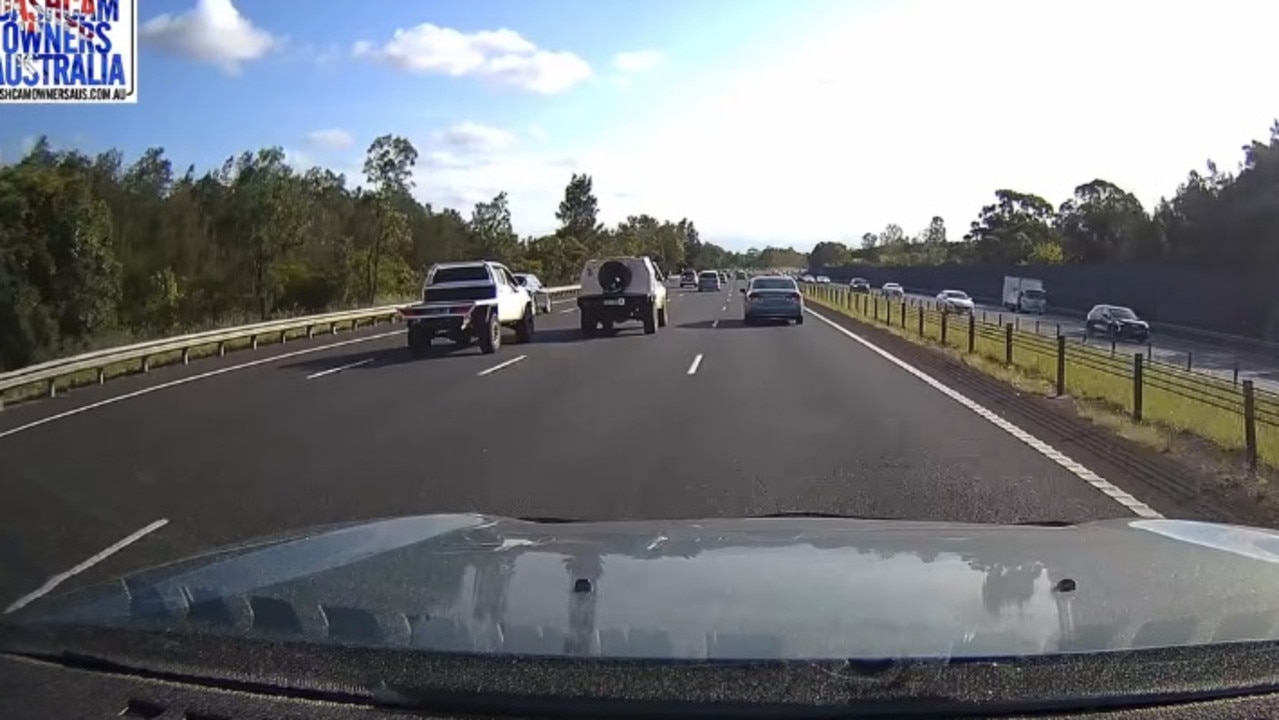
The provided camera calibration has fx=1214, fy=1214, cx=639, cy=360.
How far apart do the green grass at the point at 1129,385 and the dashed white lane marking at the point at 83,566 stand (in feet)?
31.9

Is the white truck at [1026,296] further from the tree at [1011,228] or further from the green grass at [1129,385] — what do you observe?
the tree at [1011,228]

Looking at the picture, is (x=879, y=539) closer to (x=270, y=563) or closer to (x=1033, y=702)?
(x=1033, y=702)

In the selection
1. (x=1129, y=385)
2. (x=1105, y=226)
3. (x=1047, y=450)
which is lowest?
(x=1047, y=450)

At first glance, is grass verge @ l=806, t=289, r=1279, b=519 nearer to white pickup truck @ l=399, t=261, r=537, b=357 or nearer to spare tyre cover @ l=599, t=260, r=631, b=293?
spare tyre cover @ l=599, t=260, r=631, b=293

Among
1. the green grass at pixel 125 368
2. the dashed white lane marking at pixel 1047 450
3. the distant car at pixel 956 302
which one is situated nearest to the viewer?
the dashed white lane marking at pixel 1047 450

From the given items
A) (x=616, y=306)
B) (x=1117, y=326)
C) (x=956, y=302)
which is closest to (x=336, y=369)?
(x=616, y=306)

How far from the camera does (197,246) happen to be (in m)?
73.5

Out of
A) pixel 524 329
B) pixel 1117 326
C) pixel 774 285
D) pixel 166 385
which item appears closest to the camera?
pixel 166 385

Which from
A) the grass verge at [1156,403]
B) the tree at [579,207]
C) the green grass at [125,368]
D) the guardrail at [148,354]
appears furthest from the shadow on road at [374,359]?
the tree at [579,207]

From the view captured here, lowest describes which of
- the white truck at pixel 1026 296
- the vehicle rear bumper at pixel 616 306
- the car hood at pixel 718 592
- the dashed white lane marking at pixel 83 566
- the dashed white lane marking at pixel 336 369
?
the dashed white lane marking at pixel 83 566

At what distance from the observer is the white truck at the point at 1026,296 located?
66375 millimetres

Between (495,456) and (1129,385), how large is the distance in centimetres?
1160

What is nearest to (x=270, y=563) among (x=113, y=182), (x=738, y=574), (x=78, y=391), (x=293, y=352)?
(x=738, y=574)

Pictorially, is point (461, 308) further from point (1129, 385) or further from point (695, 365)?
point (1129, 385)
